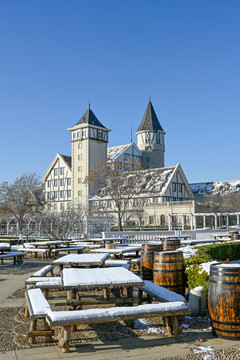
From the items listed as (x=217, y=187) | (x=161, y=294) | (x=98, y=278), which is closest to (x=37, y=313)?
(x=98, y=278)

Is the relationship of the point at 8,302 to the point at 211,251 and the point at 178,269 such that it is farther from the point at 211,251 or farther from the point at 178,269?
the point at 211,251

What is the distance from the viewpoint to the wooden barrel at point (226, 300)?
4.98 meters

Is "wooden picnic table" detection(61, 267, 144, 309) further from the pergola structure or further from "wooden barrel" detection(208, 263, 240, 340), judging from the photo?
the pergola structure

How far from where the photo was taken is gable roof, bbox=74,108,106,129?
203ft

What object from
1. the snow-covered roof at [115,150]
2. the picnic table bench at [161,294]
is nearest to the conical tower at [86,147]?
the snow-covered roof at [115,150]

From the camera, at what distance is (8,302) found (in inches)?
306

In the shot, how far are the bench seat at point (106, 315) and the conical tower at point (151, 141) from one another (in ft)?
225

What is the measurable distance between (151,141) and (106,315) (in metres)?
70.8

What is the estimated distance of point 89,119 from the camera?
6175 cm

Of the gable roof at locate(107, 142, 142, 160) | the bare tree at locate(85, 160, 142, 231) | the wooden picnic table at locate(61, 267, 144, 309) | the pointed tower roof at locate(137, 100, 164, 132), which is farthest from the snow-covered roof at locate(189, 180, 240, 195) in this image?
the wooden picnic table at locate(61, 267, 144, 309)

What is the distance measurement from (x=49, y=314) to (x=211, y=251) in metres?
7.74

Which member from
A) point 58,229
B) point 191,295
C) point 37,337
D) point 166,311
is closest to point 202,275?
point 191,295

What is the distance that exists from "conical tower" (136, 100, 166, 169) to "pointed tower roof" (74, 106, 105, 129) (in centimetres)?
1406

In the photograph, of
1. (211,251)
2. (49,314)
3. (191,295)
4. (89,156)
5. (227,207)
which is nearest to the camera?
(49,314)
